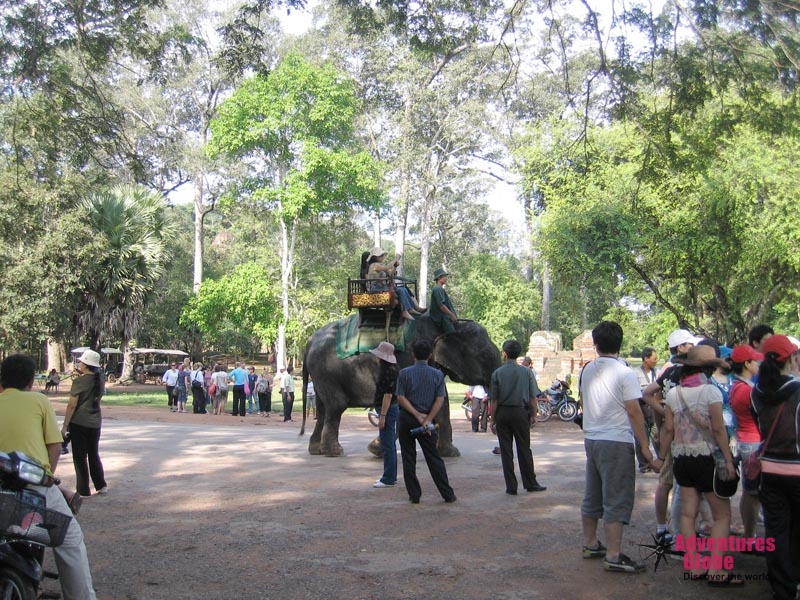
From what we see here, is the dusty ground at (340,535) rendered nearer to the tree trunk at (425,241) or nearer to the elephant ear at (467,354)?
the elephant ear at (467,354)

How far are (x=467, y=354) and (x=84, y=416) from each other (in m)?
5.56

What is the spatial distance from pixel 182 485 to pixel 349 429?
9955 millimetres

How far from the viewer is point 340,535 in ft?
23.7

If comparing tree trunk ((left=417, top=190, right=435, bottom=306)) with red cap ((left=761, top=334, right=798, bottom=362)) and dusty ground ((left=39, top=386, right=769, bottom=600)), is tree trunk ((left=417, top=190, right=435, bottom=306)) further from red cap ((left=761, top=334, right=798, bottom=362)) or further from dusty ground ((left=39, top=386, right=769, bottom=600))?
red cap ((left=761, top=334, right=798, bottom=362))

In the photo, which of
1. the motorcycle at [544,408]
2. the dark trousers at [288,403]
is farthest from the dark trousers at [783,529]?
the dark trousers at [288,403]

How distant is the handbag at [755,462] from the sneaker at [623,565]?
1.06 meters

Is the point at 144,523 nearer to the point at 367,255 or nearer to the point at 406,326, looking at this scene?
the point at 406,326

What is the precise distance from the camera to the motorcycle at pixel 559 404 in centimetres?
2106

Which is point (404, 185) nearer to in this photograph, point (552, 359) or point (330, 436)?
point (552, 359)

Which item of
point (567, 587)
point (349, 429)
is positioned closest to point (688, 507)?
point (567, 587)

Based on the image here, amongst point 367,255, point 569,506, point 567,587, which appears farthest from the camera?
point 367,255

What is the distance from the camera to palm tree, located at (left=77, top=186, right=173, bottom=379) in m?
33.4

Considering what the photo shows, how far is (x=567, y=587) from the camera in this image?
571cm

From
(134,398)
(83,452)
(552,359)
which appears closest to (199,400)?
(134,398)
